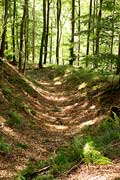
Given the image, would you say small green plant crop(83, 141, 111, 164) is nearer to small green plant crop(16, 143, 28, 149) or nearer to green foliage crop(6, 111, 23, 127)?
small green plant crop(16, 143, 28, 149)

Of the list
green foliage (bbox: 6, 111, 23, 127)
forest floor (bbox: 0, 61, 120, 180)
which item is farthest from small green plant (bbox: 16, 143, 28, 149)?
green foliage (bbox: 6, 111, 23, 127)

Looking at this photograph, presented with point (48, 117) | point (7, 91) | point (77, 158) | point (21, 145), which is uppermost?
point (7, 91)

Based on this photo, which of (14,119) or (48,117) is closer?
(14,119)

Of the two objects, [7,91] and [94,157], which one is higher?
[94,157]

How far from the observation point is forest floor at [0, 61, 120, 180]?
9.13 m

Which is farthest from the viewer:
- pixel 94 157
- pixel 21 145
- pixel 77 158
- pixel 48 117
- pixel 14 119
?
pixel 48 117

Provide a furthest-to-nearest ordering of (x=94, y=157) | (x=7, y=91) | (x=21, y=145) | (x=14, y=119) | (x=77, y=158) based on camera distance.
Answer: (x=7, y=91), (x=14, y=119), (x=21, y=145), (x=77, y=158), (x=94, y=157)

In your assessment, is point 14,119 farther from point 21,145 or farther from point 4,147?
point 4,147

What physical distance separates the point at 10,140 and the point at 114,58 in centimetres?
646

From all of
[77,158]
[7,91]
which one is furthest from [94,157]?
[7,91]

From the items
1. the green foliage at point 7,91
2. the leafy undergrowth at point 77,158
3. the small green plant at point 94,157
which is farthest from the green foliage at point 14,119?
the small green plant at point 94,157

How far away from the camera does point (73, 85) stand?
76.6 feet

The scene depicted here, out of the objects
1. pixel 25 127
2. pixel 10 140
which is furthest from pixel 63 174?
pixel 25 127

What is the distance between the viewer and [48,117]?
1580 centimetres
